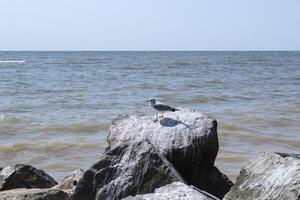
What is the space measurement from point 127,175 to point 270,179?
4.35 ft

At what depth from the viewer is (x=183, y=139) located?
594 cm

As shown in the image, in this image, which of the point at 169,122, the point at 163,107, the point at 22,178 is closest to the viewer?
the point at 169,122

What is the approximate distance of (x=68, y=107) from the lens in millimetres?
16078

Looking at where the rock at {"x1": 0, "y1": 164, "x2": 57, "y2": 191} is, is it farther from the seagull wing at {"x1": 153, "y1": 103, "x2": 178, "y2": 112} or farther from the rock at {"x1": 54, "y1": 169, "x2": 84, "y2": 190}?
the seagull wing at {"x1": 153, "y1": 103, "x2": 178, "y2": 112}

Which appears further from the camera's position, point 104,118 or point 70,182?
point 104,118

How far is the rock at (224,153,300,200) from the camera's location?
4.57m

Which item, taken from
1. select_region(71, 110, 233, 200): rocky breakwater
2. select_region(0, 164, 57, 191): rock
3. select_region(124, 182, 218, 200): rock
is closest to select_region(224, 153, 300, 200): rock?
select_region(71, 110, 233, 200): rocky breakwater

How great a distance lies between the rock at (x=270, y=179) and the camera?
457cm

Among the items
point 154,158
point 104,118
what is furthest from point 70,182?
point 104,118

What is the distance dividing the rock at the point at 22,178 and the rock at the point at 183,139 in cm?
111

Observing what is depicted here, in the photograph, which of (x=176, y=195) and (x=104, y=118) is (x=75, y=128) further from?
(x=176, y=195)

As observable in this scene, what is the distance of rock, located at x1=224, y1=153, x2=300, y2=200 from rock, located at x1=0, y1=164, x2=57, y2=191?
253 cm

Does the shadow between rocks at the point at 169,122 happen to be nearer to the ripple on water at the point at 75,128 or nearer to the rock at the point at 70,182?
the rock at the point at 70,182

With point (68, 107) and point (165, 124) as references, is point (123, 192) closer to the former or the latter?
point (165, 124)
